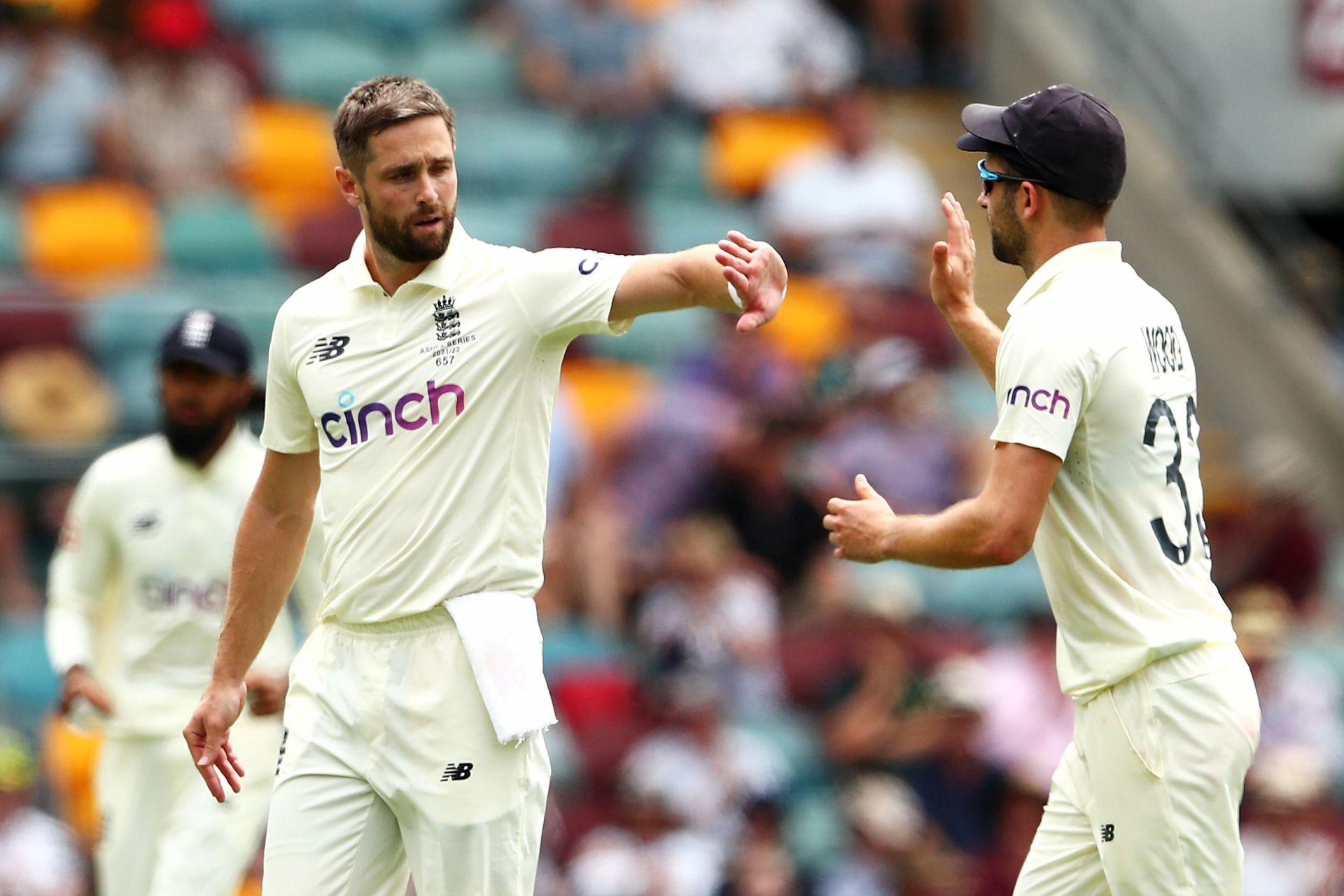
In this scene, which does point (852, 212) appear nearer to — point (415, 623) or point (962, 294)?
point (962, 294)

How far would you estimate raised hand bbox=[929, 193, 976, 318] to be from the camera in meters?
5.70

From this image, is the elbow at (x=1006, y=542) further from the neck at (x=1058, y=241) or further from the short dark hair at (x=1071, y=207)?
the short dark hair at (x=1071, y=207)

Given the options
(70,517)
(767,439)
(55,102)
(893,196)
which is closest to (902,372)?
(767,439)

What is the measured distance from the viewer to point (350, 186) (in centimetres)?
542

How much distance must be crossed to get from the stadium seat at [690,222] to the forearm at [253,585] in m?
8.15

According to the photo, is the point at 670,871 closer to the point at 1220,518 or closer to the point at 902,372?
the point at 902,372

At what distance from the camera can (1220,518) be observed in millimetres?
13852

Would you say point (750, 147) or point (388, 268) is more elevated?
point (750, 147)

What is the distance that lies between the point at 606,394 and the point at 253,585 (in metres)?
7.02

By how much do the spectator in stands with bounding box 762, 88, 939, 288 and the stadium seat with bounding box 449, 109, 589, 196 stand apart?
4.88 feet

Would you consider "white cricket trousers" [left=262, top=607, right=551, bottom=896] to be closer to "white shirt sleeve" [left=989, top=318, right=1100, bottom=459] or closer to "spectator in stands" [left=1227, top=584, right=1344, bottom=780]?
"white shirt sleeve" [left=989, top=318, right=1100, bottom=459]

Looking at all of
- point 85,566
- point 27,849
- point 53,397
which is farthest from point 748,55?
point 85,566

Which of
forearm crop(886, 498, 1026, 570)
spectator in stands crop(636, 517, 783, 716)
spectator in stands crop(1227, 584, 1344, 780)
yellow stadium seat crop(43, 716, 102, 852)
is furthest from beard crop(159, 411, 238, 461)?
spectator in stands crop(1227, 584, 1344, 780)

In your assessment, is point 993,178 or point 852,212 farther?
point 852,212
